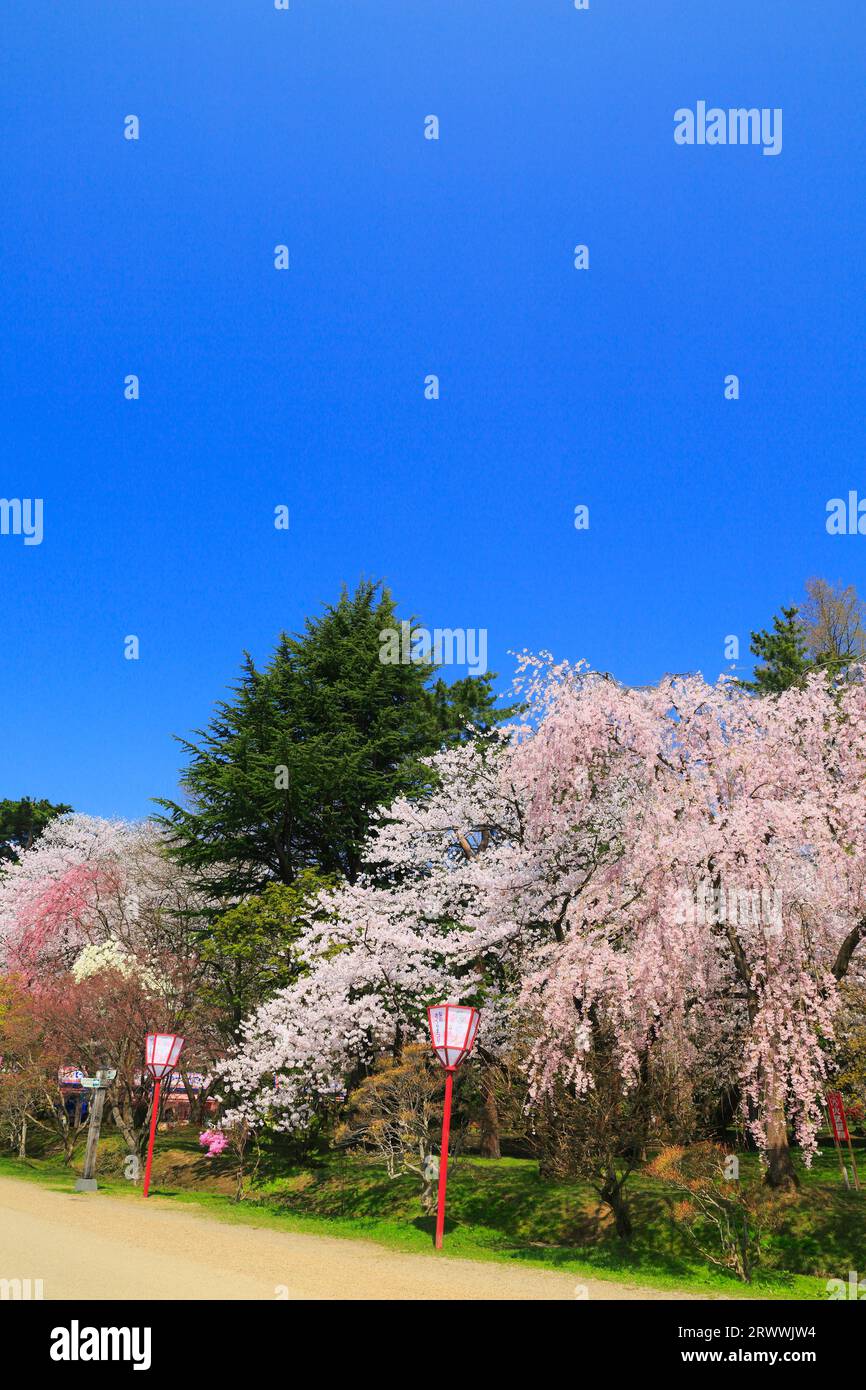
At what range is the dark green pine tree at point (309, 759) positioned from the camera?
28.4m

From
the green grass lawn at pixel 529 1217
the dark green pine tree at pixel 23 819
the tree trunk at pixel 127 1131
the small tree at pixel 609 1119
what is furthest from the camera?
the dark green pine tree at pixel 23 819

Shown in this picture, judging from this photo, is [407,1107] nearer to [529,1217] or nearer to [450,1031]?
[529,1217]

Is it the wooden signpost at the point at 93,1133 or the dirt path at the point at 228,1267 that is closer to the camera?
the dirt path at the point at 228,1267

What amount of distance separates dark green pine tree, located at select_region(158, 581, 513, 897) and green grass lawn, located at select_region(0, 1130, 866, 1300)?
8.99 meters

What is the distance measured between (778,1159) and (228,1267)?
321 inches

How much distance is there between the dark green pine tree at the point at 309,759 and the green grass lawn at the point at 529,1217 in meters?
8.99

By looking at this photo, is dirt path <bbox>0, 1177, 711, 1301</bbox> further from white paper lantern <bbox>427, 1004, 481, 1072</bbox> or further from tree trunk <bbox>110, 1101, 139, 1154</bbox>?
tree trunk <bbox>110, 1101, 139, 1154</bbox>

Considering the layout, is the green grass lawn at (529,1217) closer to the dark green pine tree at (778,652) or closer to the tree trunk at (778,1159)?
the tree trunk at (778,1159)

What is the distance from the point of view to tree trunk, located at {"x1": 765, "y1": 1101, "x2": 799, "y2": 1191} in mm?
14070

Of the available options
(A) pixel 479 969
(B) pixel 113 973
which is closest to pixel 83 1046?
(B) pixel 113 973
